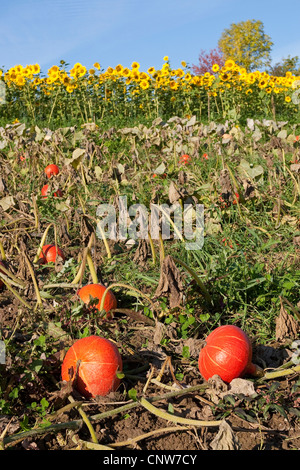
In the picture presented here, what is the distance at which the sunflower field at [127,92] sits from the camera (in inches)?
409

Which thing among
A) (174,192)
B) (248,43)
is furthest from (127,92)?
(248,43)

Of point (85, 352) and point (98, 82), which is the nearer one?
point (85, 352)

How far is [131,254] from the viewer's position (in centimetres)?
364

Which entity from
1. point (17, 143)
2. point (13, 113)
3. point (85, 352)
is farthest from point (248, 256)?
point (13, 113)

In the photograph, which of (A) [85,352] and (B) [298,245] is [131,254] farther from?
(A) [85,352]

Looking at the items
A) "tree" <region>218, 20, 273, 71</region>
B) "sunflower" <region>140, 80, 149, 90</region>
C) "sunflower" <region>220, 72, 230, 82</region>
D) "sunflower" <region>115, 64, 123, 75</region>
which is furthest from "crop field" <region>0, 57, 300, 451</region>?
"tree" <region>218, 20, 273, 71</region>

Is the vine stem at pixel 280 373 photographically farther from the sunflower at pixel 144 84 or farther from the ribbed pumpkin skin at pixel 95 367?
the sunflower at pixel 144 84

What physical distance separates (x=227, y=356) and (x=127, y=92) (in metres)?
9.82

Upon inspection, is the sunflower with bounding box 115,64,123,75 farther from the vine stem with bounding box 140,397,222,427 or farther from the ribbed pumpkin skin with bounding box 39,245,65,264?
the vine stem with bounding box 140,397,222,427

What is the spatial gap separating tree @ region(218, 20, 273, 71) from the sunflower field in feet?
62.2

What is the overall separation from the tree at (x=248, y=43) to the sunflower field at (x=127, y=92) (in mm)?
18954

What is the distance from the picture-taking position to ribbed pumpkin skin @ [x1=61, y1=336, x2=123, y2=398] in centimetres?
212

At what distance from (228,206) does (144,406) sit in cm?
234

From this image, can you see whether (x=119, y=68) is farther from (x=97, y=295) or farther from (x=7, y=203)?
(x=97, y=295)
